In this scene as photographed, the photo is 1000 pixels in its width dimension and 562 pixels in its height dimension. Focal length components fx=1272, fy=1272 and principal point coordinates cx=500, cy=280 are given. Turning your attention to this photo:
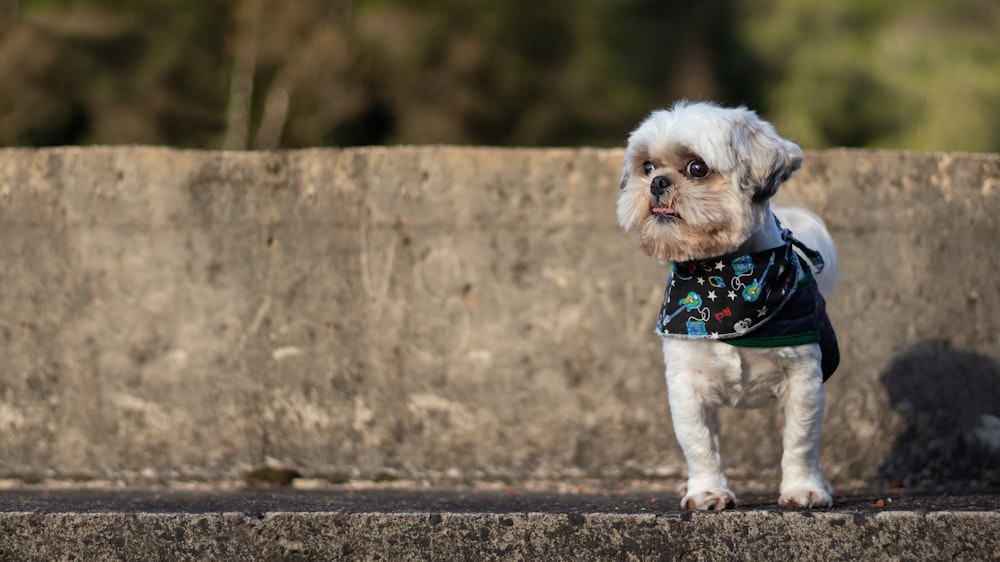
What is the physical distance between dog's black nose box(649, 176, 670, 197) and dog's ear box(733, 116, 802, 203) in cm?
22

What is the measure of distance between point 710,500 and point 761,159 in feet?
3.34

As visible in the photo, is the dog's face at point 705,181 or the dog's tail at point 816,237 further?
the dog's tail at point 816,237

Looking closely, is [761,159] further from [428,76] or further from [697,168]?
[428,76]

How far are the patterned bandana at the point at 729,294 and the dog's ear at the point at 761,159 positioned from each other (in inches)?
8.5

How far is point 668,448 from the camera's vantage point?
17.1ft

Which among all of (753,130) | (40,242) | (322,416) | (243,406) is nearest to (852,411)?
(753,130)

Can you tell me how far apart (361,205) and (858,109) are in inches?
619

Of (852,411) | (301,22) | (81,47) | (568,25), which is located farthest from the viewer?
(568,25)

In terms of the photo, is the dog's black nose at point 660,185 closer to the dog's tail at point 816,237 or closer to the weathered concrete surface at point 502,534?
the dog's tail at point 816,237

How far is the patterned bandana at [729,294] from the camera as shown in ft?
12.5

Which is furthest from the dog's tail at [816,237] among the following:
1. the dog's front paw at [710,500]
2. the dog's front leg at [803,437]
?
the dog's front paw at [710,500]

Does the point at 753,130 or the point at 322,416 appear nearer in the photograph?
the point at 753,130

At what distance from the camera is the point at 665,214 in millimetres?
3766

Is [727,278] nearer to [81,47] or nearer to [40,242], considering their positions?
[40,242]
